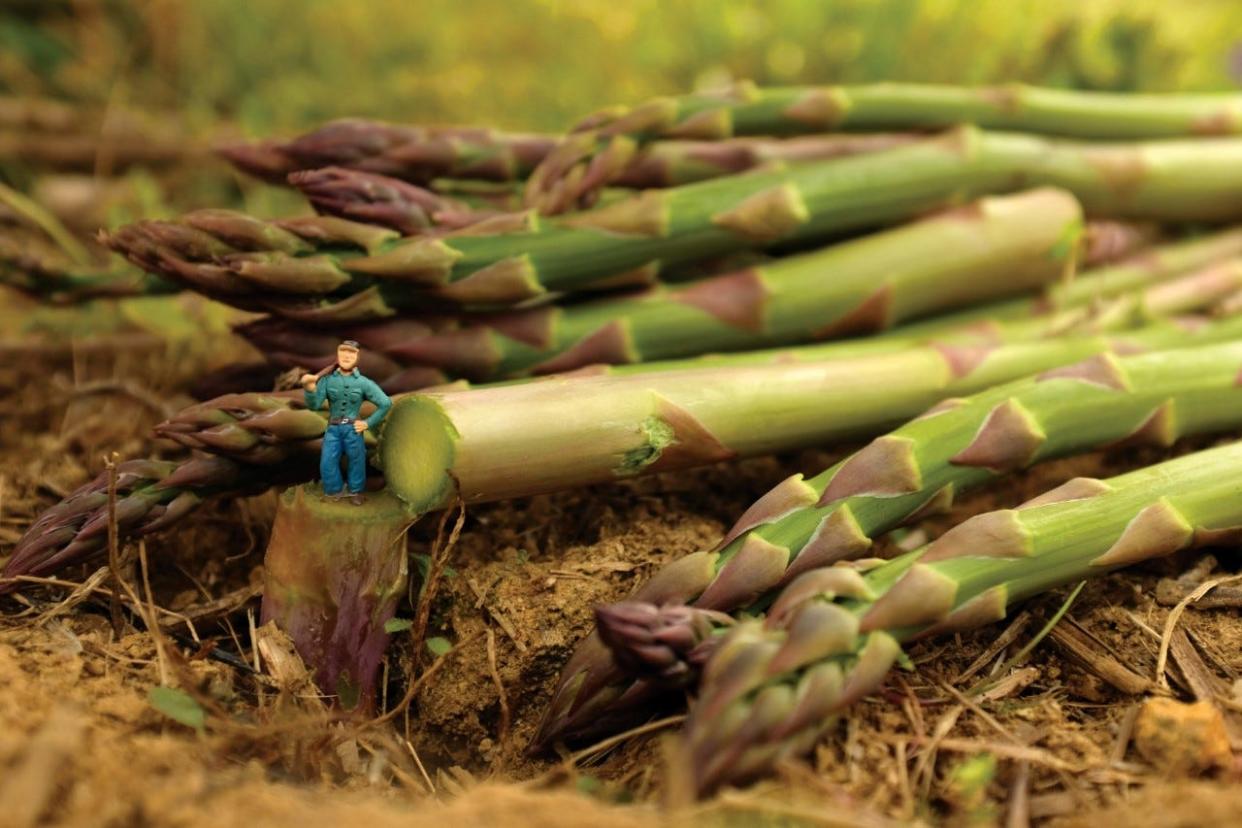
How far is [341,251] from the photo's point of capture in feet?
6.71

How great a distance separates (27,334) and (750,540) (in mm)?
2199

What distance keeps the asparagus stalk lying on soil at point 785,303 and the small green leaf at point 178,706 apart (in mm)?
732

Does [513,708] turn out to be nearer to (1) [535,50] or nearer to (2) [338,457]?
(2) [338,457]

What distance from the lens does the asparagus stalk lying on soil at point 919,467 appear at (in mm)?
1686

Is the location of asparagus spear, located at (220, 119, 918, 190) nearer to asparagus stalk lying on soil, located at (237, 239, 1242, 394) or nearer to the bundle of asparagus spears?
the bundle of asparagus spears

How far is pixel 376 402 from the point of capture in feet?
5.81

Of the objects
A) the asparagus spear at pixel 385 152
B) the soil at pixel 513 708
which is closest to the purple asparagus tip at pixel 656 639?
the soil at pixel 513 708

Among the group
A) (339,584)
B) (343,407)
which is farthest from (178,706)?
(343,407)

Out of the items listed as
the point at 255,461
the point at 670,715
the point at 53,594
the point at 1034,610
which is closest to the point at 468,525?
the point at 255,461

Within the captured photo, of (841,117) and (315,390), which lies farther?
(841,117)

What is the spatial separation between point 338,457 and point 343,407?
9 cm

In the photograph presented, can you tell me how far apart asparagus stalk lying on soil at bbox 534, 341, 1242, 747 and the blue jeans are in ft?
1.67

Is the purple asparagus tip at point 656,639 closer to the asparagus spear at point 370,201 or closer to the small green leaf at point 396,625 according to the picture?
the small green leaf at point 396,625

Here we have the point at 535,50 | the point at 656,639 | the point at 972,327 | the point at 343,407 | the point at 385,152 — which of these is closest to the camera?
the point at 656,639
